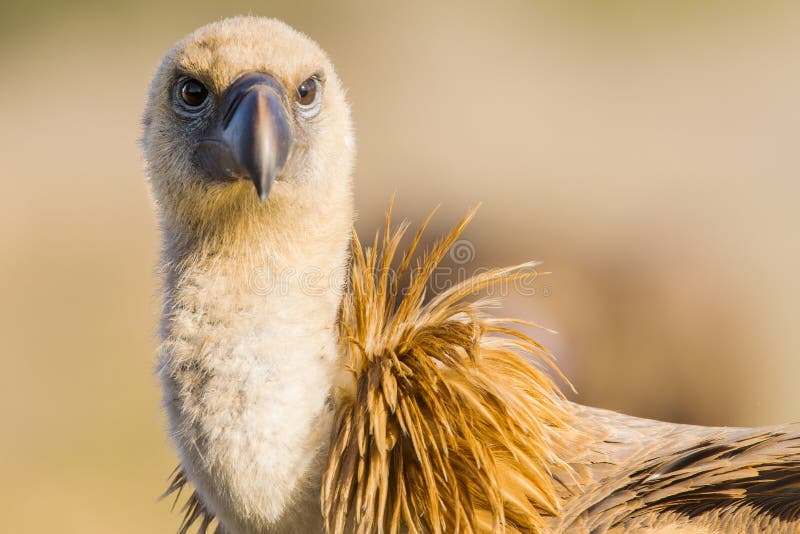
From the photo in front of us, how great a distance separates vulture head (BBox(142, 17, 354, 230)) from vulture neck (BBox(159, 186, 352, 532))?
0.05 m

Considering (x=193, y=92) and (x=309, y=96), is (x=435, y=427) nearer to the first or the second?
(x=309, y=96)

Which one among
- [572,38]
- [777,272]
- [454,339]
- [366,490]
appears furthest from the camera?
[572,38]

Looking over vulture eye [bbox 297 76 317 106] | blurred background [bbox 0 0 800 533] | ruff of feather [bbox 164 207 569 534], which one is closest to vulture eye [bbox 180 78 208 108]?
vulture eye [bbox 297 76 317 106]

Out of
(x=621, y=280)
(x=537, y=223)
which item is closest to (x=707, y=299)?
(x=621, y=280)

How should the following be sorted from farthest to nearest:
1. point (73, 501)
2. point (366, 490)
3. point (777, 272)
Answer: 1. point (777, 272)
2. point (73, 501)
3. point (366, 490)

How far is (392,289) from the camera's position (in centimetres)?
237

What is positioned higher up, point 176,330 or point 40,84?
point 176,330

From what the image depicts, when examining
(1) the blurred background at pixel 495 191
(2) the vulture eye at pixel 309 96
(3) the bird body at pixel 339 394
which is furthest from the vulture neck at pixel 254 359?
(1) the blurred background at pixel 495 191

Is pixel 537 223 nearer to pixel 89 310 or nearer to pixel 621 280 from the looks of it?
pixel 621 280

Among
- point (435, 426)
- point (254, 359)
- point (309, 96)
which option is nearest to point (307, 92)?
point (309, 96)

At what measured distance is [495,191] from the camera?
8.96m

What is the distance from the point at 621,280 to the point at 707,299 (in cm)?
58

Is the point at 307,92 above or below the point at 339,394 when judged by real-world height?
above

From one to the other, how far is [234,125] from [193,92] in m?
0.30
